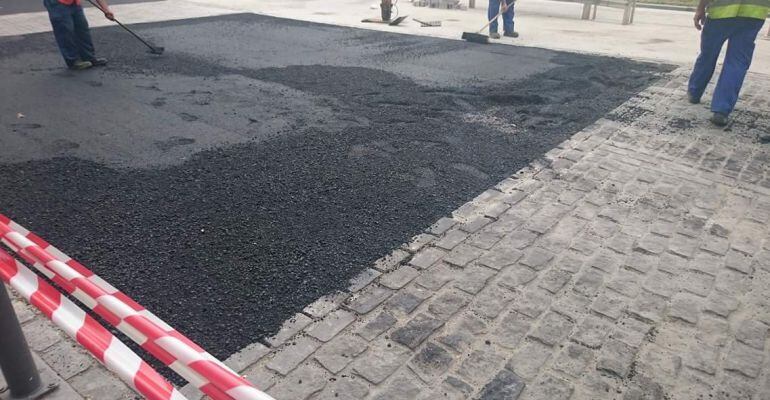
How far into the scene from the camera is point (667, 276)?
323 centimetres

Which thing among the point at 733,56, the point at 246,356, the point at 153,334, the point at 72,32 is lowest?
the point at 246,356

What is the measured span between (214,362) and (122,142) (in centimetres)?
443

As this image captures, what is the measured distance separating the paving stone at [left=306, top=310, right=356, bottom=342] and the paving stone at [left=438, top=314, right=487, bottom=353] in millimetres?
514

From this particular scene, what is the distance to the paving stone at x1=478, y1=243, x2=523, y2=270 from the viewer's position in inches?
131

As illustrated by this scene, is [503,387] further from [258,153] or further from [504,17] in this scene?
[504,17]

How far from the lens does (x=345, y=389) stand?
2.37m

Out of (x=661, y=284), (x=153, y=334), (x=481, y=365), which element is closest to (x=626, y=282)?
(x=661, y=284)

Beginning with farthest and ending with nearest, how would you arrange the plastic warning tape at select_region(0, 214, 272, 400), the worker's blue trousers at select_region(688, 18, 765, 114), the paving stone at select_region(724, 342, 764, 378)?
the worker's blue trousers at select_region(688, 18, 765, 114)
the paving stone at select_region(724, 342, 764, 378)
the plastic warning tape at select_region(0, 214, 272, 400)

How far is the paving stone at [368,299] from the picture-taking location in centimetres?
290

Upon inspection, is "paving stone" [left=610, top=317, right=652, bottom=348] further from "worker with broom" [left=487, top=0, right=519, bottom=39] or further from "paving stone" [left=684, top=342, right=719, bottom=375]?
"worker with broom" [left=487, top=0, right=519, bottom=39]

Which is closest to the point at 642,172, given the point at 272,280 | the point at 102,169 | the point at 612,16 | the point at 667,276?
the point at 667,276

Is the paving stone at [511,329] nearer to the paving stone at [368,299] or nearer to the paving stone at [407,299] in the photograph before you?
the paving stone at [407,299]

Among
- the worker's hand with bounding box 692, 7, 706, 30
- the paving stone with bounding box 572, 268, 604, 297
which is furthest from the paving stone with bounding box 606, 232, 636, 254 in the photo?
the worker's hand with bounding box 692, 7, 706, 30

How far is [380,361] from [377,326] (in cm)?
26
